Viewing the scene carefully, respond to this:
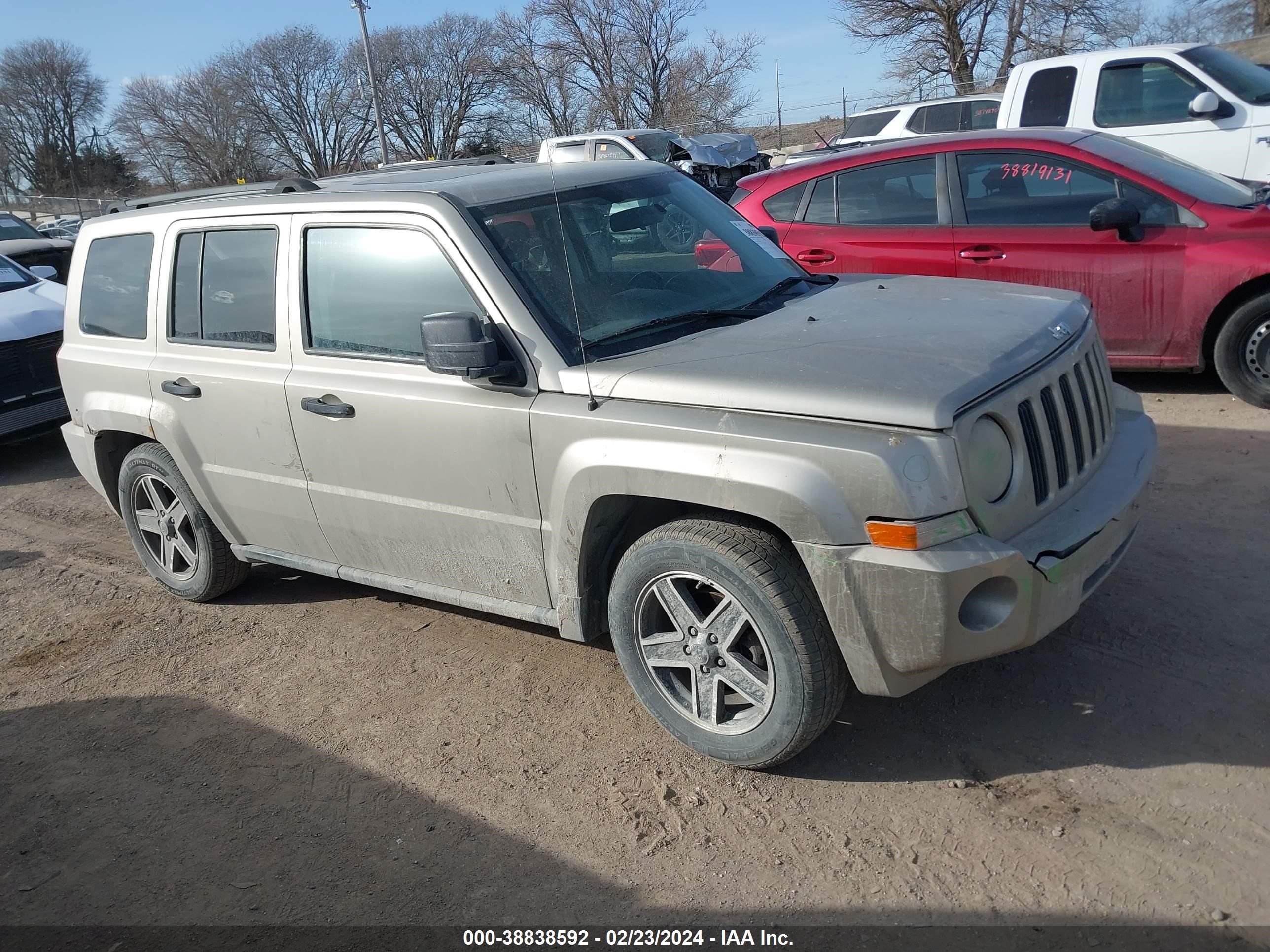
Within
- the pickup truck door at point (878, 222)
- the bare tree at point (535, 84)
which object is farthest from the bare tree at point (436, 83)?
the pickup truck door at point (878, 222)

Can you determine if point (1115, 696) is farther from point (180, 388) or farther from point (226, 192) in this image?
point (226, 192)

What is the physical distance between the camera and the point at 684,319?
3967mm

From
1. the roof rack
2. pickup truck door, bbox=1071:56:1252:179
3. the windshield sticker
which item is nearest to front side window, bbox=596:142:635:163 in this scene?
pickup truck door, bbox=1071:56:1252:179

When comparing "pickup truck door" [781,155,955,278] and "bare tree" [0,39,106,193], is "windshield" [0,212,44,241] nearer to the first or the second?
"pickup truck door" [781,155,955,278]

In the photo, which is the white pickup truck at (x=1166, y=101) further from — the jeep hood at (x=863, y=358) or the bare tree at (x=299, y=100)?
the bare tree at (x=299, y=100)

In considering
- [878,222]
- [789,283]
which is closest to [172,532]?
[789,283]

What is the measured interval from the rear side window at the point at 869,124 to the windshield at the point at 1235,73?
236 inches

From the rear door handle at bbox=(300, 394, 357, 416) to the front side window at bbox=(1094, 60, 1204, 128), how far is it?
8.28 meters

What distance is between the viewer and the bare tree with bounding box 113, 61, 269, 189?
48.7 metres

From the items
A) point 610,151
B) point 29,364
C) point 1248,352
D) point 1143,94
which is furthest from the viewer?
point 610,151

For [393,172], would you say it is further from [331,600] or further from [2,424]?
[2,424]

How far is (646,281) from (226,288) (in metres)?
1.96

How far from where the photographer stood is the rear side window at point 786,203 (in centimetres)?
756

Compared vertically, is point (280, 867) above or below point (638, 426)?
below
